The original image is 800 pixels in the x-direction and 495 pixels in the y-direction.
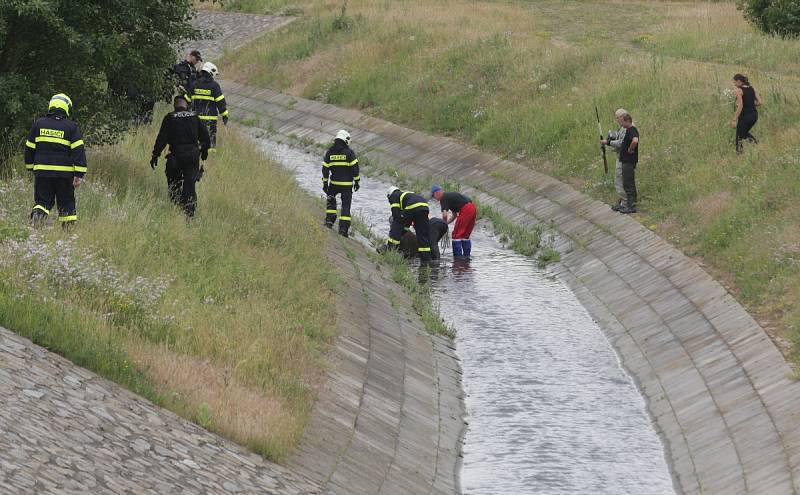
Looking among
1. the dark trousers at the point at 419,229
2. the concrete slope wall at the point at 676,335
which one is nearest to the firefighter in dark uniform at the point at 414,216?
the dark trousers at the point at 419,229

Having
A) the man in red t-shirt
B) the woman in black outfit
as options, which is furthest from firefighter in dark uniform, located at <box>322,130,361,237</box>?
the woman in black outfit

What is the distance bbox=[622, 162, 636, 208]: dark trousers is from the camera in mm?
25656

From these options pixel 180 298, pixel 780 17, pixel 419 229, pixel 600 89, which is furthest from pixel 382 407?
pixel 780 17

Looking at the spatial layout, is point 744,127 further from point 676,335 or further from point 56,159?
point 56,159

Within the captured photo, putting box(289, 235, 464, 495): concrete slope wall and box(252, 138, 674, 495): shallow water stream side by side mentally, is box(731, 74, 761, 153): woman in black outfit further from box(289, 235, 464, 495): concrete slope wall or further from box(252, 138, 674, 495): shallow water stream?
box(289, 235, 464, 495): concrete slope wall

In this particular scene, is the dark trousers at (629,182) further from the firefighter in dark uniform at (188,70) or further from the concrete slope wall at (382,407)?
the firefighter in dark uniform at (188,70)

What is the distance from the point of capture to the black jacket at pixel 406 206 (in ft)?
80.5

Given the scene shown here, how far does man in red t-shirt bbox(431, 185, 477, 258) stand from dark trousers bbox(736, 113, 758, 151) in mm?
5326

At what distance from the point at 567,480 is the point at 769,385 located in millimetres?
3088

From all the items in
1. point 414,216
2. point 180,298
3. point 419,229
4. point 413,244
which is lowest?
point 413,244

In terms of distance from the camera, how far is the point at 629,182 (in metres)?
25.8

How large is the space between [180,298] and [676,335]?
26.2ft

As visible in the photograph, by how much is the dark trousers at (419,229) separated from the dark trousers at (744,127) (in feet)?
20.6

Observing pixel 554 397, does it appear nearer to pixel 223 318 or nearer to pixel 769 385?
pixel 769 385
